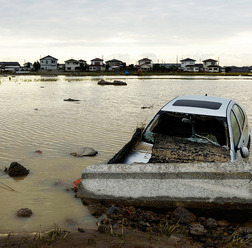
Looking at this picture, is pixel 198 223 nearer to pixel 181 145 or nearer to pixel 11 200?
pixel 181 145

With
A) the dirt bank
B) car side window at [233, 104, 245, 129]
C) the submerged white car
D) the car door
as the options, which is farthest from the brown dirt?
car side window at [233, 104, 245, 129]

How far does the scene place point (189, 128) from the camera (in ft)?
20.8

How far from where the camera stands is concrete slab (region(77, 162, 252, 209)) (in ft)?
13.6

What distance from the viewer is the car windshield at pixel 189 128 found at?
595 centimetres

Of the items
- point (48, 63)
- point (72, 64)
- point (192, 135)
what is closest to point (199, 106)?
point (192, 135)

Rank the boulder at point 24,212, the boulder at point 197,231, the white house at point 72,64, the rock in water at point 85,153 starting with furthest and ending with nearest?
the white house at point 72,64 → the rock in water at point 85,153 → the boulder at point 24,212 → the boulder at point 197,231

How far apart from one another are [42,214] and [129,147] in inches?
85.7

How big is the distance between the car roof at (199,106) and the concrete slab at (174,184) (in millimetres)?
1767

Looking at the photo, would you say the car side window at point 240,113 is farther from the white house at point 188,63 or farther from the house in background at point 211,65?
the house in background at point 211,65

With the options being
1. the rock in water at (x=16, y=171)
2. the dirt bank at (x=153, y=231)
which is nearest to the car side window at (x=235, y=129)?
the dirt bank at (x=153, y=231)

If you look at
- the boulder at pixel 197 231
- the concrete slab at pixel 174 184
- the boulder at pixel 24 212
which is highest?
the concrete slab at pixel 174 184

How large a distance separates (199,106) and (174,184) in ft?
7.95

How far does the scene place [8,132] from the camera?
33.0 feet

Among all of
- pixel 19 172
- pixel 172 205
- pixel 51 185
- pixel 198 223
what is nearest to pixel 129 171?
pixel 172 205
